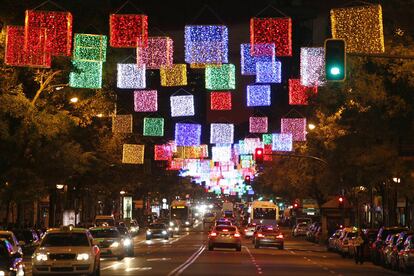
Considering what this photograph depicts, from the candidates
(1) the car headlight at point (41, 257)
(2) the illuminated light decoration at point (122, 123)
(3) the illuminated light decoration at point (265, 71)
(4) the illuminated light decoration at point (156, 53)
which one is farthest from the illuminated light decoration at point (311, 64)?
(2) the illuminated light decoration at point (122, 123)

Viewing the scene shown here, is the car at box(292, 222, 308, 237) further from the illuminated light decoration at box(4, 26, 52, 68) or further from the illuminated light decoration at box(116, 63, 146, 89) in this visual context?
the illuminated light decoration at box(4, 26, 52, 68)

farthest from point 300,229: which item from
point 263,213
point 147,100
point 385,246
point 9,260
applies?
point 9,260

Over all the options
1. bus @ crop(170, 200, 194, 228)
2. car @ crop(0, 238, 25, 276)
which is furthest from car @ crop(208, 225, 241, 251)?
bus @ crop(170, 200, 194, 228)

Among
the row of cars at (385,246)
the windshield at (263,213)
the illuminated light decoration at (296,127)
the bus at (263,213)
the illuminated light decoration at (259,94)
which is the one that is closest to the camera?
the row of cars at (385,246)

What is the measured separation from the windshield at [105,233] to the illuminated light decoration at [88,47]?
11224 millimetres

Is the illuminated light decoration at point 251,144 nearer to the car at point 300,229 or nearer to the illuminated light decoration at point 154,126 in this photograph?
the car at point 300,229

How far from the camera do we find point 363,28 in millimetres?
29891

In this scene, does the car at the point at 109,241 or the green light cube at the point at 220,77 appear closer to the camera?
the green light cube at the point at 220,77

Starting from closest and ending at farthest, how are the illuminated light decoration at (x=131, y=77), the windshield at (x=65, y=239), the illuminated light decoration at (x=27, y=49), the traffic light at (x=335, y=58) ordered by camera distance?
the traffic light at (x=335, y=58), the windshield at (x=65, y=239), the illuminated light decoration at (x=27, y=49), the illuminated light decoration at (x=131, y=77)

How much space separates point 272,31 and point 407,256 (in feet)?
38.0

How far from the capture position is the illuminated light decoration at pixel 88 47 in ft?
115

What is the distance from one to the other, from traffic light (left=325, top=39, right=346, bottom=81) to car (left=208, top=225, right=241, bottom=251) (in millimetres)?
32941

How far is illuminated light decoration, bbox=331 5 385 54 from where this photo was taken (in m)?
29.7

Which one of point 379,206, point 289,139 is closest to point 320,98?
point 289,139
